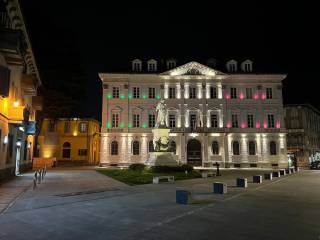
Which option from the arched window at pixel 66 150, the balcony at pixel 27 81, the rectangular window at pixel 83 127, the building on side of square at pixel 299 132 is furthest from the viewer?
the building on side of square at pixel 299 132

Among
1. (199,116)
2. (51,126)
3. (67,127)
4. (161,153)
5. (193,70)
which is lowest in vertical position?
(161,153)

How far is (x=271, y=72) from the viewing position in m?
51.0

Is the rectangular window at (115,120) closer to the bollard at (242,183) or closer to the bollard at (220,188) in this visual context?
the bollard at (242,183)

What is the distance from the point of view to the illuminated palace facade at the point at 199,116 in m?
49.0

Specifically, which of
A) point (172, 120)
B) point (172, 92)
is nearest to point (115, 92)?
point (172, 92)

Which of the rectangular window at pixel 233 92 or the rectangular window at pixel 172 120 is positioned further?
the rectangular window at pixel 233 92

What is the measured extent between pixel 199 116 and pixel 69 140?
85.4 feet

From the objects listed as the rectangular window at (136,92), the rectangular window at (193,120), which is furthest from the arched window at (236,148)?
the rectangular window at (136,92)

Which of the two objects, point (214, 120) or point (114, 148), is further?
point (214, 120)

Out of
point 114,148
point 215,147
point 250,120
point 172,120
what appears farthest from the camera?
point 250,120

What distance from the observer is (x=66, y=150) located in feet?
190

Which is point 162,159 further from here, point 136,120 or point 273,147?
point 273,147

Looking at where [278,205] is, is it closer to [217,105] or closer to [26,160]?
[26,160]

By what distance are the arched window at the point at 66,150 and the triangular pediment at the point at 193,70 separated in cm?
2399
